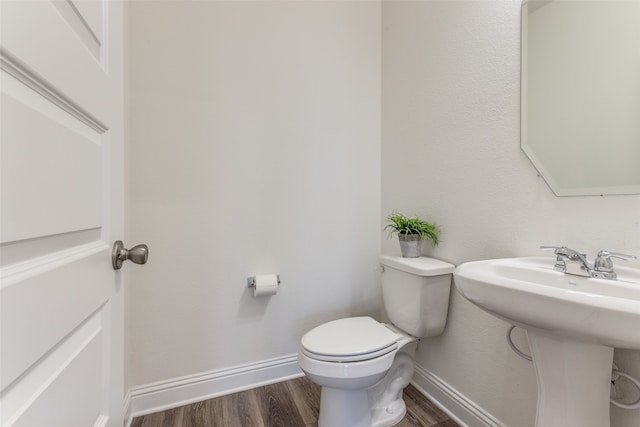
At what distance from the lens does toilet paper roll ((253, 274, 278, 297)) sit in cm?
149

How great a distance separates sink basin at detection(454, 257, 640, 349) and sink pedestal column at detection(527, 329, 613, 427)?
12 centimetres

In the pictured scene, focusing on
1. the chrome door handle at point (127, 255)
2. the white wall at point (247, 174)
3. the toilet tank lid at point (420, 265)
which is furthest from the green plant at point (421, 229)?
the chrome door handle at point (127, 255)

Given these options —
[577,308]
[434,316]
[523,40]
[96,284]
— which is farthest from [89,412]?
[523,40]

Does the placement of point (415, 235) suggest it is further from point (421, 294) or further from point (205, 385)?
point (205, 385)

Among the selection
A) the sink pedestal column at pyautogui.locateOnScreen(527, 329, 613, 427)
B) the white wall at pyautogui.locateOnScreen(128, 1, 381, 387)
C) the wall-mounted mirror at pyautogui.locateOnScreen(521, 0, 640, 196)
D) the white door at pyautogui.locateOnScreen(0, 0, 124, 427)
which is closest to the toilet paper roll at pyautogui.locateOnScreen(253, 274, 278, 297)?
the white wall at pyautogui.locateOnScreen(128, 1, 381, 387)

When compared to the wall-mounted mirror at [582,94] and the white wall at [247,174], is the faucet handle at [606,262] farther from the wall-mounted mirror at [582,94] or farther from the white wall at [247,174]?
the white wall at [247,174]

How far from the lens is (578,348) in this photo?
753mm

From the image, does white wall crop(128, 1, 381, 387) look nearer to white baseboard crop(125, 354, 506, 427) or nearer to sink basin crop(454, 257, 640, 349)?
white baseboard crop(125, 354, 506, 427)

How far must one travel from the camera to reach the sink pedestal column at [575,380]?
2.48 feet

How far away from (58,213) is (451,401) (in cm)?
163

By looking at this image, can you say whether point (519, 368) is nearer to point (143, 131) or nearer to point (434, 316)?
point (434, 316)

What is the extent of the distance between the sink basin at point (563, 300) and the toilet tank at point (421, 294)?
381mm

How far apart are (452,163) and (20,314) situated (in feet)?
4.81

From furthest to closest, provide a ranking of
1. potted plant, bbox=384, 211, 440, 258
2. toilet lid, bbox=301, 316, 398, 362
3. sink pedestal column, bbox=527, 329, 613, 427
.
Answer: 1. potted plant, bbox=384, 211, 440, 258
2. toilet lid, bbox=301, 316, 398, 362
3. sink pedestal column, bbox=527, 329, 613, 427
